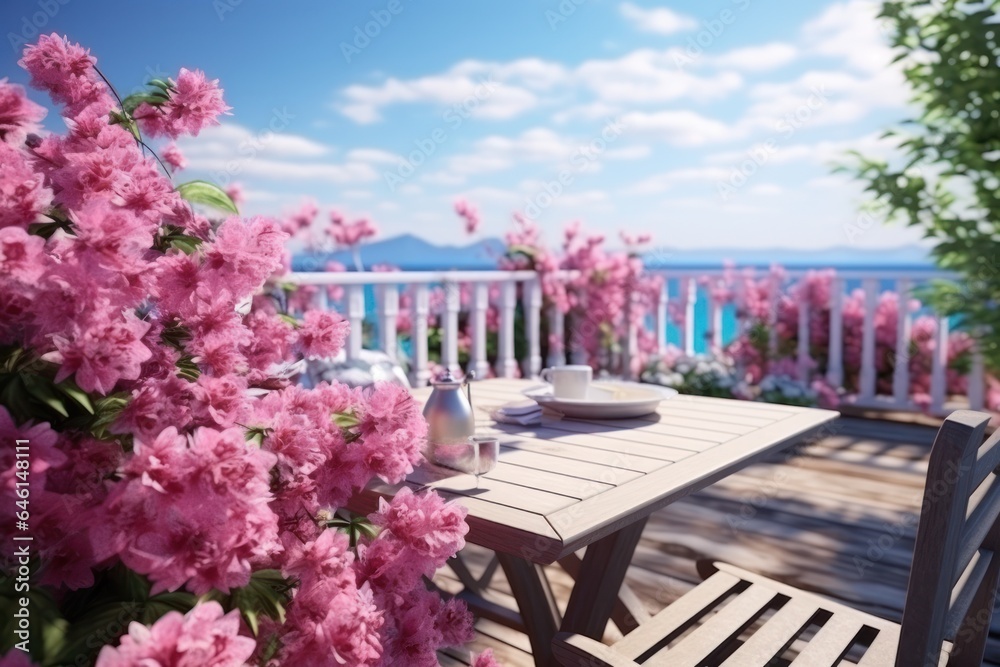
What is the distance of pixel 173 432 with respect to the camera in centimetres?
77

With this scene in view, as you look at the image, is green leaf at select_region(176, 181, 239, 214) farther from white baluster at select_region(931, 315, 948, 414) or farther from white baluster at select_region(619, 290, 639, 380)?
white baluster at select_region(931, 315, 948, 414)

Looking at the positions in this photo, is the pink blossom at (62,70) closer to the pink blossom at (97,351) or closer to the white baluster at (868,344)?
the pink blossom at (97,351)

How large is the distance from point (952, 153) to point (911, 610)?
13.8 ft

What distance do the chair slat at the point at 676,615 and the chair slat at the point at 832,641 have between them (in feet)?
0.67

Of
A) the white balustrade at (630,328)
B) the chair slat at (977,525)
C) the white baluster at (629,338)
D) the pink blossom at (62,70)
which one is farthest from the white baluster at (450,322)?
the chair slat at (977,525)

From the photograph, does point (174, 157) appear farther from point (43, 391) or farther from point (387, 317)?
point (387, 317)

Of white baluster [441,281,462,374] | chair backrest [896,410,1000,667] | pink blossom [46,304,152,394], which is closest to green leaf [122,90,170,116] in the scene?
pink blossom [46,304,152,394]

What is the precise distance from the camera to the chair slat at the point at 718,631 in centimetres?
122

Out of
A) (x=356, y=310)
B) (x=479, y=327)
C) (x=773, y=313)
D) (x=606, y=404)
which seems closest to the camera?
(x=606, y=404)

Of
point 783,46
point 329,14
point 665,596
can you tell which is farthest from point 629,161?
point 665,596

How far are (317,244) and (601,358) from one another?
224 cm

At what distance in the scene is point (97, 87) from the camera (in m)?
1.02

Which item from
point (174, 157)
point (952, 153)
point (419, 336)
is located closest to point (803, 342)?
point (952, 153)

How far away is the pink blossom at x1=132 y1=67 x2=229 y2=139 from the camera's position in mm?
1074
